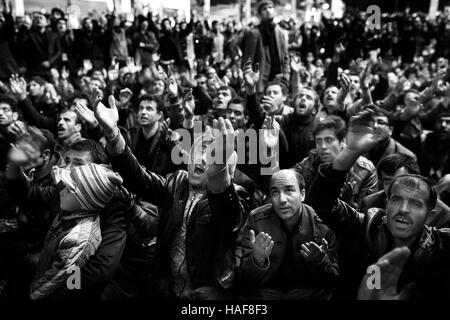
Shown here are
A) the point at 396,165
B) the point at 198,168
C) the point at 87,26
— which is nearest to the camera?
the point at 198,168

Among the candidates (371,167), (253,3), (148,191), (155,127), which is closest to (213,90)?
(155,127)

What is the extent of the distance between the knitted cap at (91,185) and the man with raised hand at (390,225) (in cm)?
84

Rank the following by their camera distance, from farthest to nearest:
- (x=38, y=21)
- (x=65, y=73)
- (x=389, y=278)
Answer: (x=38, y=21) < (x=65, y=73) < (x=389, y=278)

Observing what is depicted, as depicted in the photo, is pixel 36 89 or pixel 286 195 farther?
pixel 36 89

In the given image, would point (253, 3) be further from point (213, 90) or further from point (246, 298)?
point (246, 298)

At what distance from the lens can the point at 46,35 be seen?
7.87m

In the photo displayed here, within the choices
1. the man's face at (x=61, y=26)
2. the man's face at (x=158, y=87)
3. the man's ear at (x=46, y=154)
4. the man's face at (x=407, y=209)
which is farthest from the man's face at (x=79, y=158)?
the man's face at (x=61, y=26)

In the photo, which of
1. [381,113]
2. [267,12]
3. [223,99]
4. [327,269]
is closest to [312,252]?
[327,269]

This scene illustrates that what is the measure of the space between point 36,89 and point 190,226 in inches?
157

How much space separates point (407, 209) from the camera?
5.95 ft

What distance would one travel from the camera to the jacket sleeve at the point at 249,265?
6.20 ft

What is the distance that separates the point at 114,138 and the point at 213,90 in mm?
3517

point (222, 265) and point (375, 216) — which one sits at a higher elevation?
point (375, 216)

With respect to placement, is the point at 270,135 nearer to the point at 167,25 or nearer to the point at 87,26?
the point at 167,25
